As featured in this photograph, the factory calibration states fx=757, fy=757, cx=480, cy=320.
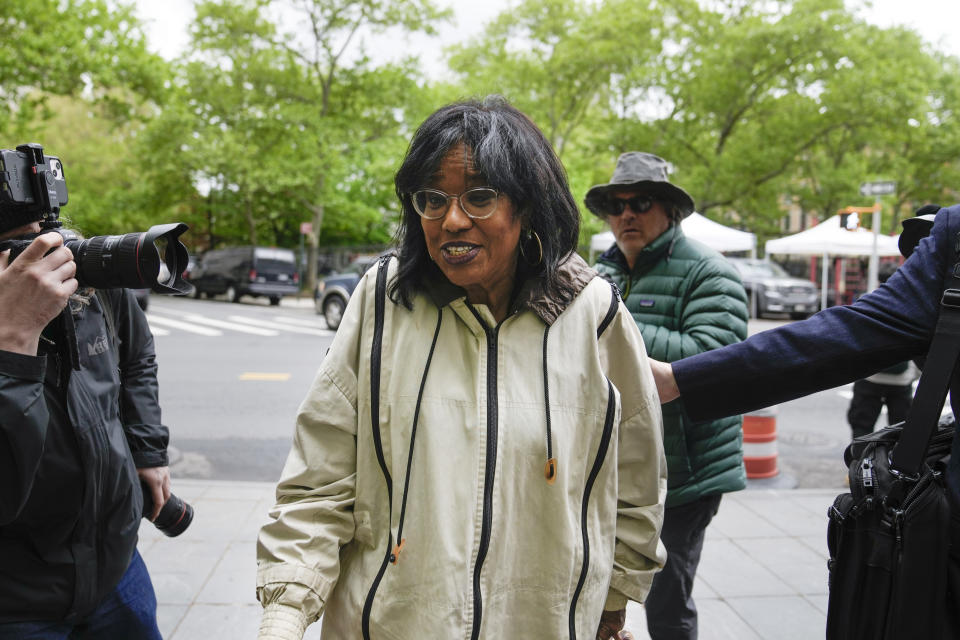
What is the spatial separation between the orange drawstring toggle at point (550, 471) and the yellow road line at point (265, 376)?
883 centimetres

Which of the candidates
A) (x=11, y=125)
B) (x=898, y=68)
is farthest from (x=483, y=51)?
(x=11, y=125)

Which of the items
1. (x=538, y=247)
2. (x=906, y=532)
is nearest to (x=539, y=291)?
(x=538, y=247)

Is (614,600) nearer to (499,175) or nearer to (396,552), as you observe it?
(396,552)

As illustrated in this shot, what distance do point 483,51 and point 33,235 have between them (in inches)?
1020

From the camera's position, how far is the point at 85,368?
1879 mm

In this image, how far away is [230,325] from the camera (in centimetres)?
1702

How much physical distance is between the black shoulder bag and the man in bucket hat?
88 cm

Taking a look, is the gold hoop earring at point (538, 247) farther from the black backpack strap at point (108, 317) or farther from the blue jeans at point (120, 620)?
the blue jeans at point (120, 620)

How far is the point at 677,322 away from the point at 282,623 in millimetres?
1806

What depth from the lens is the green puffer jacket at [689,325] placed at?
2547 millimetres

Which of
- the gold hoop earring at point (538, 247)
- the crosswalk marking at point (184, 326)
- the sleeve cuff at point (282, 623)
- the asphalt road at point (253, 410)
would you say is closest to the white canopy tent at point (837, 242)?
the asphalt road at point (253, 410)

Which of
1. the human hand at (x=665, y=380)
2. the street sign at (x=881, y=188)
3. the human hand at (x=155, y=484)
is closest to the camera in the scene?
the human hand at (x=665, y=380)

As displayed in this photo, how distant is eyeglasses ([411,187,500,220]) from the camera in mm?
1575

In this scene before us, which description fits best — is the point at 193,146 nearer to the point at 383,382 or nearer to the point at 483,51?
the point at 483,51
